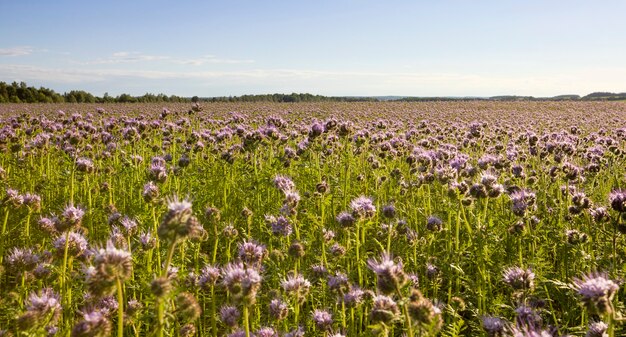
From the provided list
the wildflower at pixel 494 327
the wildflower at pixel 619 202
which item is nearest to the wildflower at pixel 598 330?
the wildflower at pixel 494 327

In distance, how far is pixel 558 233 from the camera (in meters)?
5.34

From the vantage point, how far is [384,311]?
2359 millimetres

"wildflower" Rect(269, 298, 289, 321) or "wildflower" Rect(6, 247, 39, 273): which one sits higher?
"wildflower" Rect(6, 247, 39, 273)

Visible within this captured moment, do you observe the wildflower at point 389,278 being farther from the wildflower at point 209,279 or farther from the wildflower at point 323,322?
the wildflower at point 209,279

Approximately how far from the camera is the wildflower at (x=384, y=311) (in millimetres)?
2439

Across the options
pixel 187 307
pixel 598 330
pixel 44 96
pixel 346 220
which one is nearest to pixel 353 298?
pixel 346 220

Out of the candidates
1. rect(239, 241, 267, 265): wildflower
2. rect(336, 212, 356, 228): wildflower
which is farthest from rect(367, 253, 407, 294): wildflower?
rect(336, 212, 356, 228): wildflower

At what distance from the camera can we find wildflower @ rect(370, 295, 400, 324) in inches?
96.0

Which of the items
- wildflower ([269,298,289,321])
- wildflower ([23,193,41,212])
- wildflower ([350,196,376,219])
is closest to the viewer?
wildflower ([269,298,289,321])

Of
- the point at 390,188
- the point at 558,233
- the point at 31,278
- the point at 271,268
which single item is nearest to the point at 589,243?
the point at 558,233

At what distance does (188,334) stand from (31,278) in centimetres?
162

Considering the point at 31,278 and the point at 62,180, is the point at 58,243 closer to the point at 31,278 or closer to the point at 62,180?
the point at 31,278

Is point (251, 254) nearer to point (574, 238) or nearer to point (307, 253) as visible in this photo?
point (307, 253)

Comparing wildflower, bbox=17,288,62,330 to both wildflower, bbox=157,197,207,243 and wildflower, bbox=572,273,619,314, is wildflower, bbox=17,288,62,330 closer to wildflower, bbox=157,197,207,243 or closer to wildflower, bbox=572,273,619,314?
wildflower, bbox=157,197,207,243
